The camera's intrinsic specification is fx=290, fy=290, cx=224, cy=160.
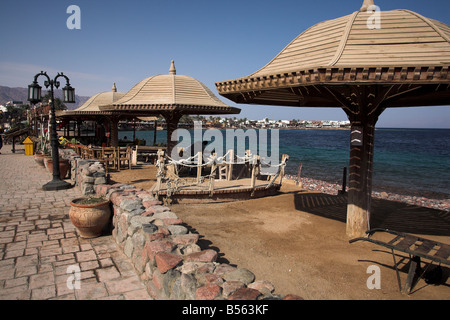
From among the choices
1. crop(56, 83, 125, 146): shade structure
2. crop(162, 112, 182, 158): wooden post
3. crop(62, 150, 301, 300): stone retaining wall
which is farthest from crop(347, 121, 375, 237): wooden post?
crop(56, 83, 125, 146): shade structure

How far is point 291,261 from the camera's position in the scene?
4.74 m

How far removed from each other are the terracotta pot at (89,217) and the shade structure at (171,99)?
19.5 feet

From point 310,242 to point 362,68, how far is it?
332cm

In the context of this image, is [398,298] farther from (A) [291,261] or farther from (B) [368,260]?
(A) [291,261]

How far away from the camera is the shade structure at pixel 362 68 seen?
392cm

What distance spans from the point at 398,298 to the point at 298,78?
10.7ft

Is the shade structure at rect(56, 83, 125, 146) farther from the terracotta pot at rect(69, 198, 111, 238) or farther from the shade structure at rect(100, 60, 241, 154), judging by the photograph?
the terracotta pot at rect(69, 198, 111, 238)

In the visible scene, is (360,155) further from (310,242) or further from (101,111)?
(101,111)

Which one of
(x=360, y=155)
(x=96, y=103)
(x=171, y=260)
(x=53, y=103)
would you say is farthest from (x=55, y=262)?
(x=96, y=103)

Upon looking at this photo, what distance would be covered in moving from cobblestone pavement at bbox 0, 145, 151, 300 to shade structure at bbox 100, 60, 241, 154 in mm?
4966

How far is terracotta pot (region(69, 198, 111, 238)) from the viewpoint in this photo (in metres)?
5.24

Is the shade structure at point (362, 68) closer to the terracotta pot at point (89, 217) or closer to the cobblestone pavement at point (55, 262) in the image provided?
the terracotta pot at point (89, 217)

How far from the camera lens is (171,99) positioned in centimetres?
1108

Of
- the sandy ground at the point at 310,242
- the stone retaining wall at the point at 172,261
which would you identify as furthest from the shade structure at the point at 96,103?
the stone retaining wall at the point at 172,261
